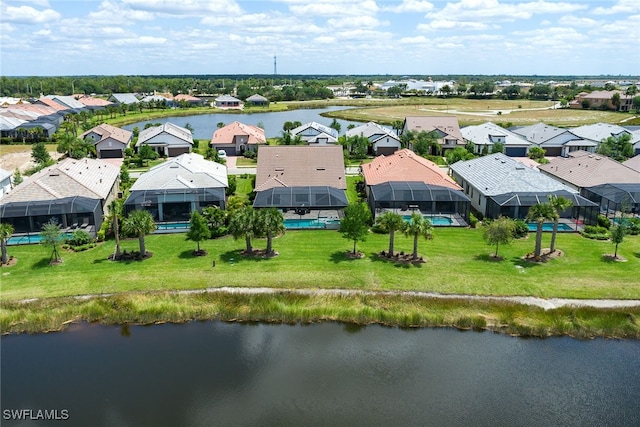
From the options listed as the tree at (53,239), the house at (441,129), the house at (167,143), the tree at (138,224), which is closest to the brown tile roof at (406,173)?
the tree at (138,224)

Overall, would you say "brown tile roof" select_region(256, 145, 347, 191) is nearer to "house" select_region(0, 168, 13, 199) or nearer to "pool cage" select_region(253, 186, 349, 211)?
"pool cage" select_region(253, 186, 349, 211)

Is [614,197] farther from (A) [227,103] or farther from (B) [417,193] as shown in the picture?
(A) [227,103]

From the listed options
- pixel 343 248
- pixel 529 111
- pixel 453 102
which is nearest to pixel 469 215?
pixel 343 248

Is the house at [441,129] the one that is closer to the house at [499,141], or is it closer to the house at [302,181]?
the house at [499,141]

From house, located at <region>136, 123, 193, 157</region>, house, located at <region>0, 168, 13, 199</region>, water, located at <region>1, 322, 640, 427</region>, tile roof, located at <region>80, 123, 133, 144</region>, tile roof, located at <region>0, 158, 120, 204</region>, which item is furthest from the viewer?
tile roof, located at <region>80, 123, 133, 144</region>

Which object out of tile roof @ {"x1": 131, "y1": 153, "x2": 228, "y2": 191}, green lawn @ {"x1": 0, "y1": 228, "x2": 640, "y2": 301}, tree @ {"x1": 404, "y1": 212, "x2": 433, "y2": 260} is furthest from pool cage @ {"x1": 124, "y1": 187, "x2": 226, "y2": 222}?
tree @ {"x1": 404, "y1": 212, "x2": 433, "y2": 260}

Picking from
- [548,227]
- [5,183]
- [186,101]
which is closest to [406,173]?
[548,227]
